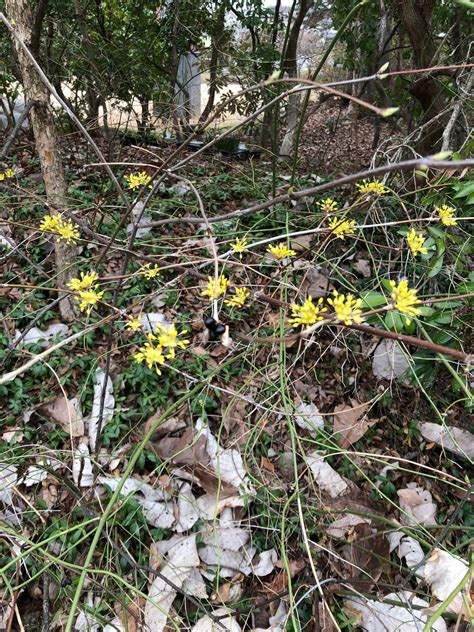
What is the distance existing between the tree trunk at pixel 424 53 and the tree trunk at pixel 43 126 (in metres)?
2.01

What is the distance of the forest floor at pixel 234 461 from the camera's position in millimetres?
1340

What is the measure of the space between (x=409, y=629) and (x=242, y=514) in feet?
2.07

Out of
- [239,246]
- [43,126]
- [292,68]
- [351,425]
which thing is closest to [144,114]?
[292,68]

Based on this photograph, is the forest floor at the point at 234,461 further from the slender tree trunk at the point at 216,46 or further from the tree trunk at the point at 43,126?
the slender tree trunk at the point at 216,46

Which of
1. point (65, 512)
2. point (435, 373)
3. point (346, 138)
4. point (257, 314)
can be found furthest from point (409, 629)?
point (346, 138)

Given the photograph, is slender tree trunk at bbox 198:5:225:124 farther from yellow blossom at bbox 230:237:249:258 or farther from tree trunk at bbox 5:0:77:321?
yellow blossom at bbox 230:237:249:258

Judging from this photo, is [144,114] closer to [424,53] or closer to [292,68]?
[292,68]

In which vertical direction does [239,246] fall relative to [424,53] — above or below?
below

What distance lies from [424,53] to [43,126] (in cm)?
234

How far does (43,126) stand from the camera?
164cm

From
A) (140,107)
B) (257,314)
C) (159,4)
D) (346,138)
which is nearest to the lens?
(257,314)

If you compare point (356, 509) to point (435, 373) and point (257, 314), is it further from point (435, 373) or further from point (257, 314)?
point (257, 314)

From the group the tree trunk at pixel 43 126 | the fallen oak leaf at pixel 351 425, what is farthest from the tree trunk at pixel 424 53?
the tree trunk at pixel 43 126

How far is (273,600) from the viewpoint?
1353 millimetres
